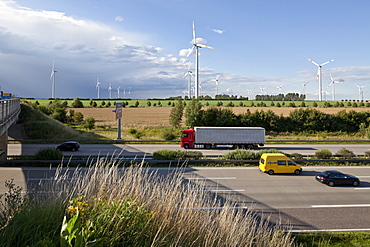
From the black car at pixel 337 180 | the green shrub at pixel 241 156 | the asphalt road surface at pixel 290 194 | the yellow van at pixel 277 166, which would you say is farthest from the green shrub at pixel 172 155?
the black car at pixel 337 180


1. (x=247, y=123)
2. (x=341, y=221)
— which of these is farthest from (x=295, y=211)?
(x=247, y=123)

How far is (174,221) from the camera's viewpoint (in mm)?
6043

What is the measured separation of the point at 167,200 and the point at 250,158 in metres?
18.8

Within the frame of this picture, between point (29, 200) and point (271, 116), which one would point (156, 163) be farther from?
point (271, 116)

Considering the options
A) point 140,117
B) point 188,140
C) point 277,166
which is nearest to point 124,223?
point 277,166

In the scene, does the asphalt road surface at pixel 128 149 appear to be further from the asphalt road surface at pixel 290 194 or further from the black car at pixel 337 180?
the black car at pixel 337 180

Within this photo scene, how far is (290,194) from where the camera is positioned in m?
16.0

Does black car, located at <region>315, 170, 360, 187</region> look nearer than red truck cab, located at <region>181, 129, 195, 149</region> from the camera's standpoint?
Yes

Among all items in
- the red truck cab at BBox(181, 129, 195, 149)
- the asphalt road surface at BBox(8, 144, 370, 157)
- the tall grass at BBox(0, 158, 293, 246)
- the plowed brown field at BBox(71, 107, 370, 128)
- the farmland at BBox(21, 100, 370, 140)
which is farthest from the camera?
Answer: the plowed brown field at BBox(71, 107, 370, 128)

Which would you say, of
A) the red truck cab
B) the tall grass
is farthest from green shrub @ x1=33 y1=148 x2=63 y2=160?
the tall grass

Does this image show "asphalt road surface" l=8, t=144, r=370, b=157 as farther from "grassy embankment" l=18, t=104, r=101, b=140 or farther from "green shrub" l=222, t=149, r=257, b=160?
"grassy embankment" l=18, t=104, r=101, b=140

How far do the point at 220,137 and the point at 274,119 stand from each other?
24369 millimetres

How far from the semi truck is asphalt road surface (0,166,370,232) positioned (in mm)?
12237

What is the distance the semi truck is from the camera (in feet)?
113
